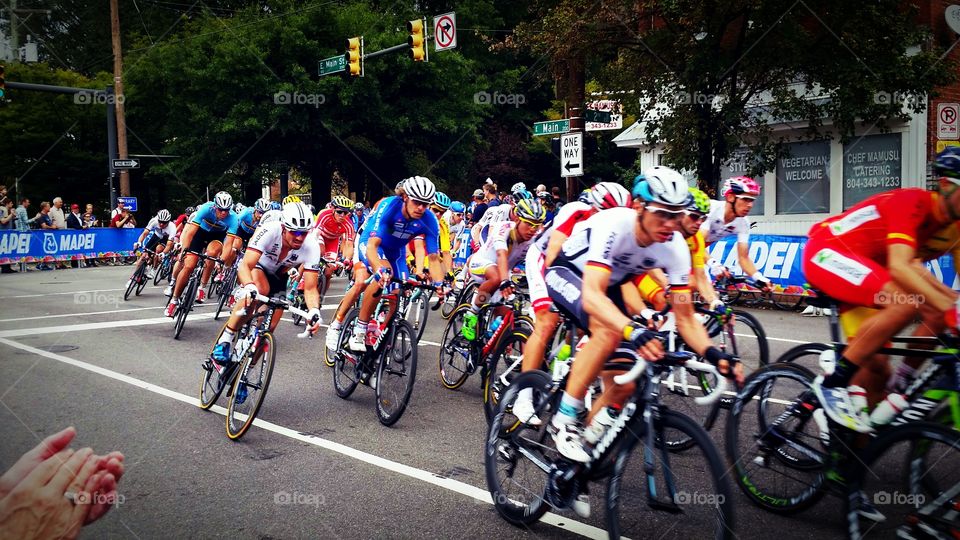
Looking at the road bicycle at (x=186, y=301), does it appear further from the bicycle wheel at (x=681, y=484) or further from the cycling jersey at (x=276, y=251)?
the bicycle wheel at (x=681, y=484)

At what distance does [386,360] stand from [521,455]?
267cm

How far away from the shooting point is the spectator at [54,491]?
5.55 ft

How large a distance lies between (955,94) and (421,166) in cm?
2394

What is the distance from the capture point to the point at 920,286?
4.04m

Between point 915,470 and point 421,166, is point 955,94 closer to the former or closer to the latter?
point 915,470

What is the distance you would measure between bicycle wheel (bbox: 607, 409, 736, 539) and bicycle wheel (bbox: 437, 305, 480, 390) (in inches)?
165

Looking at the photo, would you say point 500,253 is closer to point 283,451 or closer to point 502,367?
point 502,367

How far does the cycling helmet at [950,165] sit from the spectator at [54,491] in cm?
412

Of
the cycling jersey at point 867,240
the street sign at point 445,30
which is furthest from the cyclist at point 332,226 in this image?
the cycling jersey at point 867,240

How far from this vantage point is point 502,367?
21.3 feet

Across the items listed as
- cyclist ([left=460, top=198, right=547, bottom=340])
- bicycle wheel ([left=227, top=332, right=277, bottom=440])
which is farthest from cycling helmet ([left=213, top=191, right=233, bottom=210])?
bicycle wheel ([left=227, top=332, right=277, bottom=440])

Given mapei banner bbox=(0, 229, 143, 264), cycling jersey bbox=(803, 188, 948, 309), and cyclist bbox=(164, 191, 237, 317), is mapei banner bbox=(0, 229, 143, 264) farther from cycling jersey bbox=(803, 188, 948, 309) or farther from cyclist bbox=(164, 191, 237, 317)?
cycling jersey bbox=(803, 188, 948, 309)

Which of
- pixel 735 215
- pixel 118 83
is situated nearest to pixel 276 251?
pixel 735 215

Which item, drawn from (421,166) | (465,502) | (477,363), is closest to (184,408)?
(477,363)
